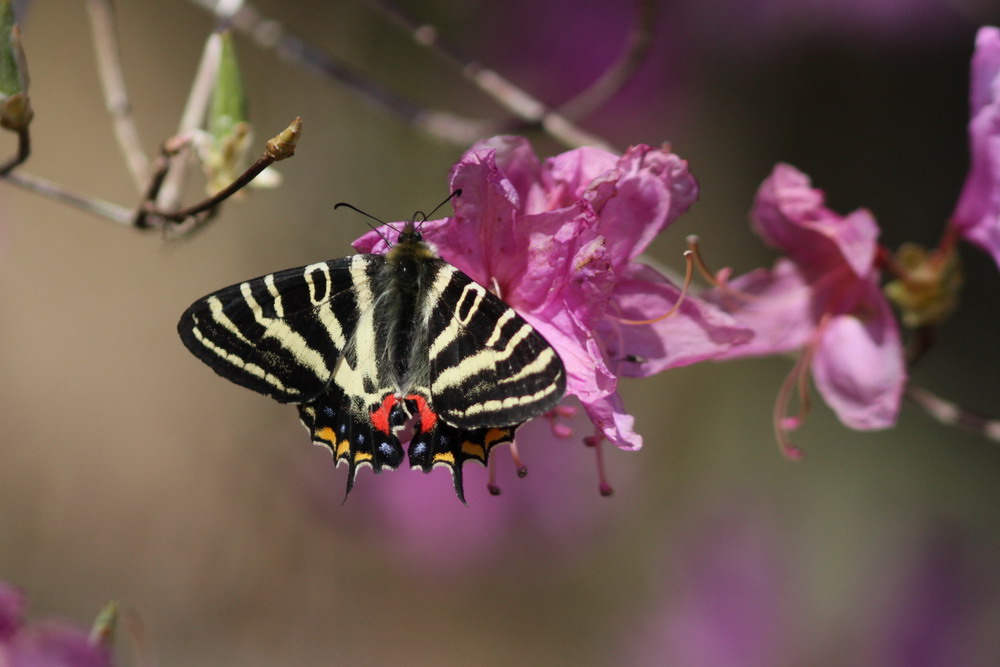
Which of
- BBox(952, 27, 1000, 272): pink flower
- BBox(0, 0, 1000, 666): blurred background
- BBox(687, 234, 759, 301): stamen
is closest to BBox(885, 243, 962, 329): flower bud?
BBox(952, 27, 1000, 272): pink flower

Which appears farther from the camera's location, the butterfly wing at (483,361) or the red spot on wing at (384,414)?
the red spot on wing at (384,414)

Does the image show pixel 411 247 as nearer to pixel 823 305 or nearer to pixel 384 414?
pixel 384 414

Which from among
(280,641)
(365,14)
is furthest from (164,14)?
(280,641)

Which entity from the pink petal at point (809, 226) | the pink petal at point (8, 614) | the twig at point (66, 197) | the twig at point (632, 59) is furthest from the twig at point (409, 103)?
the pink petal at point (8, 614)

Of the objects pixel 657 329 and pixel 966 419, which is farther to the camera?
pixel 966 419

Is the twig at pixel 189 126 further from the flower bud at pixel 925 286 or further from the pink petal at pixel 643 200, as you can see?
the flower bud at pixel 925 286

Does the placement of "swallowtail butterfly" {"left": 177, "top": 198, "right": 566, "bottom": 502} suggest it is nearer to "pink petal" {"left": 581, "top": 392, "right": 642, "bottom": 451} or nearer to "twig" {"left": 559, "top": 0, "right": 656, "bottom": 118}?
"pink petal" {"left": 581, "top": 392, "right": 642, "bottom": 451}

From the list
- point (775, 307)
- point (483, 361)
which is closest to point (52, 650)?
point (483, 361)
